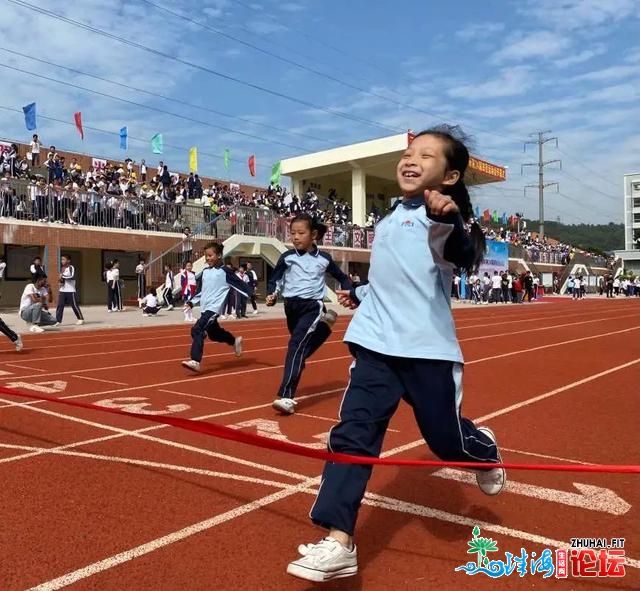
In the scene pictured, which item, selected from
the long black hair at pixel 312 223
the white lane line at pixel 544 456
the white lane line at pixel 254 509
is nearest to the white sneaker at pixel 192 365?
the long black hair at pixel 312 223

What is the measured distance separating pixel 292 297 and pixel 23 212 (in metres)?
18.0

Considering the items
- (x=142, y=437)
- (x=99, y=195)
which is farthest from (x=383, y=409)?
(x=99, y=195)

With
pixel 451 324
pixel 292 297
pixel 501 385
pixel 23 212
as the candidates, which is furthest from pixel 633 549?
pixel 23 212

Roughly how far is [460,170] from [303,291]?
3.56 m

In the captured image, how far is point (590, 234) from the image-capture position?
15812cm

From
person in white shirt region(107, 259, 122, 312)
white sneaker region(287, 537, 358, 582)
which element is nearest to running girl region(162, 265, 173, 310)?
person in white shirt region(107, 259, 122, 312)

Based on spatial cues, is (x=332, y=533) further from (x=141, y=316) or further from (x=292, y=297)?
(x=141, y=316)

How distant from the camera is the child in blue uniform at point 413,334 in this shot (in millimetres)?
2787

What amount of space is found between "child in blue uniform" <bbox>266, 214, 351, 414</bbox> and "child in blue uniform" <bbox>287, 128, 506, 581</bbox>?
124 inches

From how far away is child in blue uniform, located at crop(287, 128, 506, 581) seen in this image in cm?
279

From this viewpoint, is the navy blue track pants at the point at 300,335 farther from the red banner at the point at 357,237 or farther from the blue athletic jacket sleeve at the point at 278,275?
the red banner at the point at 357,237

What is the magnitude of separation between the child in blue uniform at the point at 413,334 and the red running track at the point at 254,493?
56 cm

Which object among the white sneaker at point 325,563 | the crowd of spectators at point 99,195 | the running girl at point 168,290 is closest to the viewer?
the white sneaker at point 325,563

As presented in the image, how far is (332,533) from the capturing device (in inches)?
105
